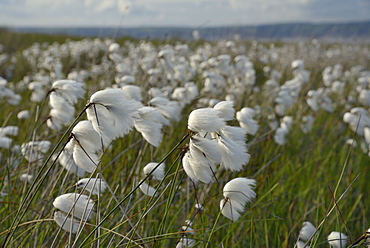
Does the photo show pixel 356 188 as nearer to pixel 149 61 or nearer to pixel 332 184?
pixel 332 184

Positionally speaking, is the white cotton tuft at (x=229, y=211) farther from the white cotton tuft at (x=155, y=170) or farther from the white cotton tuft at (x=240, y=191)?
the white cotton tuft at (x=155, y=170)

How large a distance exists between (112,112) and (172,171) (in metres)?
1.78

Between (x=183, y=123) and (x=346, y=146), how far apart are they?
1903mm

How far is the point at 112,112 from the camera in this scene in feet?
3.74

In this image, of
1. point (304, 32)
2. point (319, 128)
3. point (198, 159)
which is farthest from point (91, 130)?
point (304, 32)

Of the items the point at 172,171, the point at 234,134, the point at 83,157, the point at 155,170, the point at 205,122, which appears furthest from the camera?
the point at 172,171

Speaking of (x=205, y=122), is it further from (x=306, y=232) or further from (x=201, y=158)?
(x=306, y=232)

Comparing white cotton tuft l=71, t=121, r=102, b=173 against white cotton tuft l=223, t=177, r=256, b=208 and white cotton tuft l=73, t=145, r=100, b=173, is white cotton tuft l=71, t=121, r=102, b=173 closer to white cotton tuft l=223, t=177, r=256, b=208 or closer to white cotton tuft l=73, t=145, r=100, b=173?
white cotton tuft l=73, t=145, r=100, b=173

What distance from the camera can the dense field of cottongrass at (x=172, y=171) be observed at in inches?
46.4

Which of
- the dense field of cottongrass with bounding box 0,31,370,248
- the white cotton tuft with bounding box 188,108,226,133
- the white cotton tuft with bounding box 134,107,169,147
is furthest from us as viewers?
the white cotton tuft with bounding box 134,107,169,147

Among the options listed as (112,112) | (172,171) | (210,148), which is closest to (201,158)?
(210,148)

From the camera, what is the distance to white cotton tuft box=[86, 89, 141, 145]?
1112 millimetres

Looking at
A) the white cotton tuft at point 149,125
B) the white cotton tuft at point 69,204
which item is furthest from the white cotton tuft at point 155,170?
the white cotton tuft at point 69,204

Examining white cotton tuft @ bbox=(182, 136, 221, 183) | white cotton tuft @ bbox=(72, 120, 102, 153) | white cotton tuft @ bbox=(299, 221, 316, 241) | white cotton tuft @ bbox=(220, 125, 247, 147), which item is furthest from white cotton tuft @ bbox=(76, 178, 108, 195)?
white cotton tuft @ bbox=(299, 221, 316, 241)
